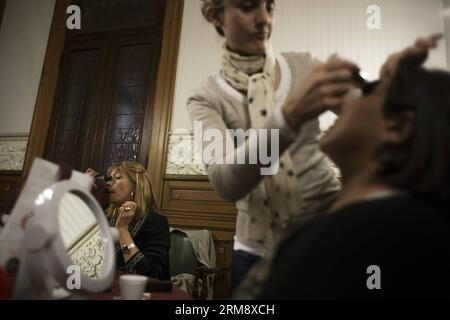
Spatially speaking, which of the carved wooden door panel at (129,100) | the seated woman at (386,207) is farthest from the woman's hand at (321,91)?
the carved wooden door panel at (129,100)

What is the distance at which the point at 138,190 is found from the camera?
2.00 metres

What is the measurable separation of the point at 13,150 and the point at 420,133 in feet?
12.0

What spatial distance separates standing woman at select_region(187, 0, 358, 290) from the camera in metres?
0.79

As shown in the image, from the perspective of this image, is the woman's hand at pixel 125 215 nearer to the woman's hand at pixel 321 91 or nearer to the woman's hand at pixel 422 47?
the woman's hand at pixel 321 91

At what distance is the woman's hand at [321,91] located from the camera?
0.65 m

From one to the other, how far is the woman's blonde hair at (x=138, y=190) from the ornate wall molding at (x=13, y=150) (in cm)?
179

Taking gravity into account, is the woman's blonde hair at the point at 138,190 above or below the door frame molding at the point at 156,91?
below

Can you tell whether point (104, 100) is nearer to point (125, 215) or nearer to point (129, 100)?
point (129, 100)

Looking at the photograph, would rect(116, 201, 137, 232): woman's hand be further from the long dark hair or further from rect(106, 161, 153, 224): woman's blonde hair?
the long dark hair

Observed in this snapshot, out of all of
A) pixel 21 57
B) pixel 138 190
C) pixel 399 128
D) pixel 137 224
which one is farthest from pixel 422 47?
pixel 21 57

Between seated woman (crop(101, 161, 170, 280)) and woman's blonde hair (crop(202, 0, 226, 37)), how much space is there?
3.45 feet

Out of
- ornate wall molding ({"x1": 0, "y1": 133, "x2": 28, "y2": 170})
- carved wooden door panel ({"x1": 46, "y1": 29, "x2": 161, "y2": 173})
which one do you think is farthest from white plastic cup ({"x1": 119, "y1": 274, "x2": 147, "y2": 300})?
ornate wall molding ({"x1": 0, "y1": 133, "x2": 28, "y2": 170})

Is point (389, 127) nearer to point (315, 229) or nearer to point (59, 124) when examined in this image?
point (315, 229)
